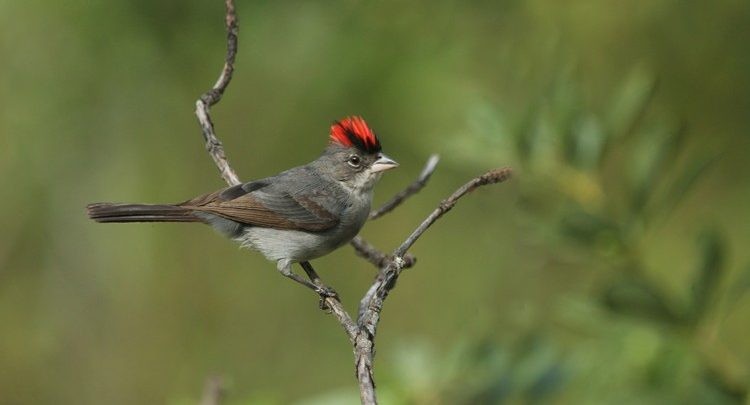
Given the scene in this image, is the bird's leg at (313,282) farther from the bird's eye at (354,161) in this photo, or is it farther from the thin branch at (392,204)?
the bird's eye at (354,161)

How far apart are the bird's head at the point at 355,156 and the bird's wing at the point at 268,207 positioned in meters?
0.32

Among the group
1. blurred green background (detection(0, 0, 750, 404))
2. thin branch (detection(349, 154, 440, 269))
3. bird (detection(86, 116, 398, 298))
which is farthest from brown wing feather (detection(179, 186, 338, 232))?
blurred green background (detection(0, 0, 750, 404))

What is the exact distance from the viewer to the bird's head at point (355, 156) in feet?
16.4

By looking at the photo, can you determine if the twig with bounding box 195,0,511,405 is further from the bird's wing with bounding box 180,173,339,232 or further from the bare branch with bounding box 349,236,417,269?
the bird's wing with bounding box 180,173,339,232

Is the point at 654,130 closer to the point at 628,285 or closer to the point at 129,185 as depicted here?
the point at 628,285

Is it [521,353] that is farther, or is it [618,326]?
[521,353]

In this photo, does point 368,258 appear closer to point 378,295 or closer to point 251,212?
point 251,212

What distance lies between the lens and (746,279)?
3.31 metres

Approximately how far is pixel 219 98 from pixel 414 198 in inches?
113

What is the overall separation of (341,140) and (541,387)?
6.54 ft

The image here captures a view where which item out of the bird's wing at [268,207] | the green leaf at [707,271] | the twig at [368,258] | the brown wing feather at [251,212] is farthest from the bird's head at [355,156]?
the green leaf at [707,271]

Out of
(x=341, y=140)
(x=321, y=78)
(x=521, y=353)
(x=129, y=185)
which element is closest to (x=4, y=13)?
(x=129, y=185)

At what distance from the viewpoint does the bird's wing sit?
14.2 ft

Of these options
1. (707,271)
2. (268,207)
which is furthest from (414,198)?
(707,271)
